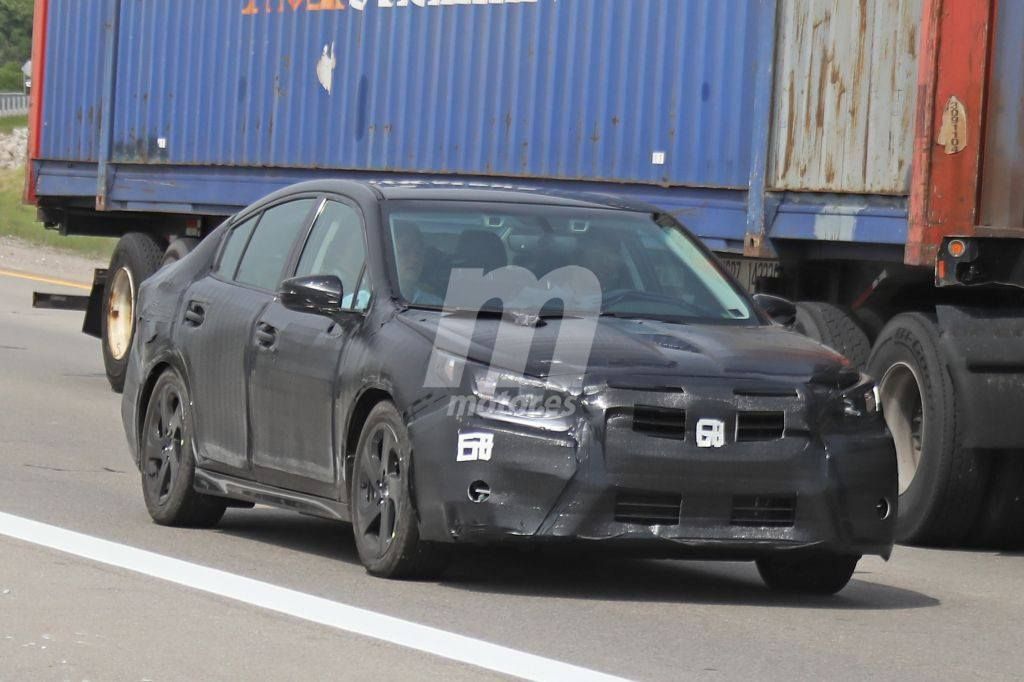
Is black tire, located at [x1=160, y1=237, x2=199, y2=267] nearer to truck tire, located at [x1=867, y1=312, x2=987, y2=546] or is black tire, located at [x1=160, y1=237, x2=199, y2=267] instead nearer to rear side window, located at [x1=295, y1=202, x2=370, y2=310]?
truck tire, located at [x1=867, y1=312, x2=987, y2=546]

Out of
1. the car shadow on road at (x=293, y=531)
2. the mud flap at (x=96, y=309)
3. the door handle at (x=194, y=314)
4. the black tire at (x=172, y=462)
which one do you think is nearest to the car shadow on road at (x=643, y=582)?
the car shadow on road at (x=293, y=531)

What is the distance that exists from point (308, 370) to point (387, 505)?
2.79ft

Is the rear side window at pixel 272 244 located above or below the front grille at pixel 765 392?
above

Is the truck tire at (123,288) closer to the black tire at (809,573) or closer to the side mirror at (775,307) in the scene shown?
the side mirror at (775,307)

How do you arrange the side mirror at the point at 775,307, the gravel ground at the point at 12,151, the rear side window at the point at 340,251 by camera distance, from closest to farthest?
1. the rear side window at the point at 340,251
2. the side mirror at the point at 775,307
3. the gravel ground at the point at 12,151

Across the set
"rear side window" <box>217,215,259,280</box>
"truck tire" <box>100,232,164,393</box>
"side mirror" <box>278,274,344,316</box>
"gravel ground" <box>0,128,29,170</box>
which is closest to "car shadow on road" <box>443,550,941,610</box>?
"side mirror" <box>278,274,344,316</box>

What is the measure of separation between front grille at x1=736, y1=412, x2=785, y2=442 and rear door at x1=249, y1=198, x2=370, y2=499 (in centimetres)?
166

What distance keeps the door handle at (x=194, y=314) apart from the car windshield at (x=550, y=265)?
1.24 m

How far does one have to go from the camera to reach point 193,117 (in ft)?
60.6

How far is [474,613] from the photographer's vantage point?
299 inches

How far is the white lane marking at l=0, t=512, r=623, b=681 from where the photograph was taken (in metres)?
6.65

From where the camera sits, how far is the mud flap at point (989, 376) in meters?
10.4

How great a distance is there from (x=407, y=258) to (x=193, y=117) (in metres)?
10.1

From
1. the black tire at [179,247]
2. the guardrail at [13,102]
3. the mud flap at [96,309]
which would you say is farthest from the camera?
the guardrail at [13,102]
